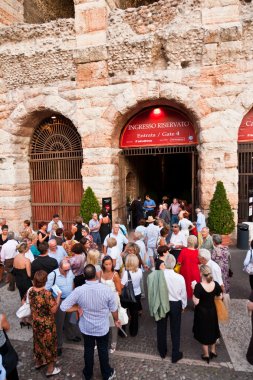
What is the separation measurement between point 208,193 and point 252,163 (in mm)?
1998

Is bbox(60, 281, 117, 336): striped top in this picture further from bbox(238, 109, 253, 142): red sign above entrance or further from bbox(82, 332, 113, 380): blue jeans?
bbox(238, 109, 253, 142): red sign above entrance

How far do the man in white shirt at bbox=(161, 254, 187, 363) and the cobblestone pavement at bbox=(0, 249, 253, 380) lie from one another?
0.77ft

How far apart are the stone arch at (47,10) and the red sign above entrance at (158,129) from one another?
304 inches

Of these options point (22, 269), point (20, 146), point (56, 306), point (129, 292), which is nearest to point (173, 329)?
point (129, 292)

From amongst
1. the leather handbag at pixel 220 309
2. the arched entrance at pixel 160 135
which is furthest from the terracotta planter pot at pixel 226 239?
the leather handbag at pixel 220 309

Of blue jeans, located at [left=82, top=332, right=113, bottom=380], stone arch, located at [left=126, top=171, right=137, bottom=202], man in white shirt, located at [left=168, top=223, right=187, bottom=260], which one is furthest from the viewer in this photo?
stone arch, located at [left=126, top=171, right=137, bottom=202]

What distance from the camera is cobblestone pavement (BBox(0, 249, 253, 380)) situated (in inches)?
145

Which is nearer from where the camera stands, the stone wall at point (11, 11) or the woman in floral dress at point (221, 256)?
the woman in floral dress at point (221, 256)

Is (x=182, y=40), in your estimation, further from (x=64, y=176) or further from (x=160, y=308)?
(x=160, y=308)

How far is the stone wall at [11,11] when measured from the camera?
1085 cm

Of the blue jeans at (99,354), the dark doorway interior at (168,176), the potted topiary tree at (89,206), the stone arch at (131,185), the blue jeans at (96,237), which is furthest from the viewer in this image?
the dark doorway interior at (168,176)

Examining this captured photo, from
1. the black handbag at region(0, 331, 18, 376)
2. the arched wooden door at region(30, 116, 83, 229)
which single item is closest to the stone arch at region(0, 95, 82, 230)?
the arched wooden door at region(30, 116, 83, 229)

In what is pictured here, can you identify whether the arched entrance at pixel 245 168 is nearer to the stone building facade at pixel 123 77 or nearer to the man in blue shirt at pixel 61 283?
the stone building facade at pixel 123 77

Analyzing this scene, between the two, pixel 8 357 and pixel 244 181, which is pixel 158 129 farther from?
pixel 8 357
